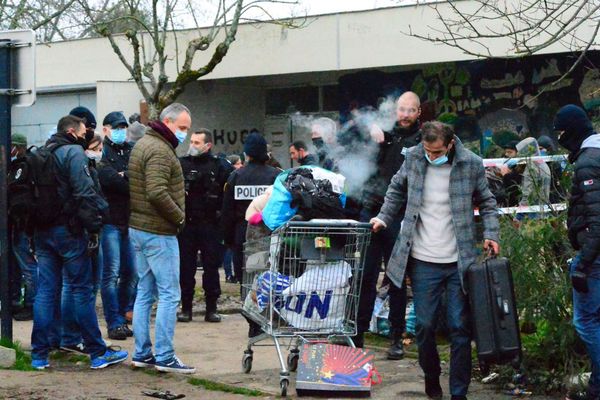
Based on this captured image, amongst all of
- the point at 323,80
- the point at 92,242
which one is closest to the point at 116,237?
the point at 92,242

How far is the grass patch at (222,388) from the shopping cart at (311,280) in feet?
0.75

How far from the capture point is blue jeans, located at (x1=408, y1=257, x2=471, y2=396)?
7.30m

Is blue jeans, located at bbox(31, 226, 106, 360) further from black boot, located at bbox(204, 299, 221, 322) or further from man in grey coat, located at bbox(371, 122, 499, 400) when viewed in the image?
black boot, located at bbox(204, 299, 221, 322)

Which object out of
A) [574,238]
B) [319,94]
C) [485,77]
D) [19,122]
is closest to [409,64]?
[485,77]

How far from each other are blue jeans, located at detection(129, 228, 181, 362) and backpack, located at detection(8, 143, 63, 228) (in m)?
0.68

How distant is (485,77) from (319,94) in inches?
182

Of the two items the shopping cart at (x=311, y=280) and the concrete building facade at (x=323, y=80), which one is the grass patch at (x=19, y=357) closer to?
the shopping cart at (x=311, y=280)

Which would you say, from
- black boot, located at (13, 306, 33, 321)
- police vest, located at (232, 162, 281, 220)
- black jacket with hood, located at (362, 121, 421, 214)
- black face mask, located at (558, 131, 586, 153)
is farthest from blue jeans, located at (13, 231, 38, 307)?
black face mask, located at (558, 131, 586, 153)

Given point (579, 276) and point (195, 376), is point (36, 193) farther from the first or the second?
point (579, 276)

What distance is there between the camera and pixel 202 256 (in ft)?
37.9

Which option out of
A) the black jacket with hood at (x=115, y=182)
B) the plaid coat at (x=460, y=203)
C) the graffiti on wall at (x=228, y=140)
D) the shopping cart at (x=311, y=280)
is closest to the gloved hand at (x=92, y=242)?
the shopping cart at (x=311, y=280)

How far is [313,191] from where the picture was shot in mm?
8289

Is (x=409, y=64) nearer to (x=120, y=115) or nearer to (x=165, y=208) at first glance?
(x=120, y=115)

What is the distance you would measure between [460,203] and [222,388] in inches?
90.2
